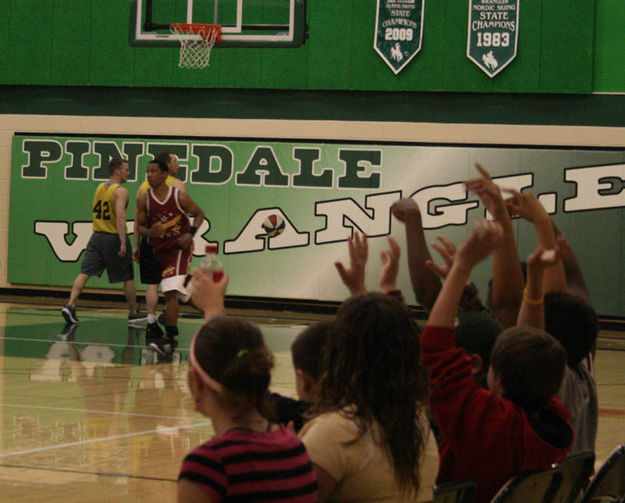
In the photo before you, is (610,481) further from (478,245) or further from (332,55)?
(332,55)

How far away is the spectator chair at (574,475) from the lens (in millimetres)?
3461

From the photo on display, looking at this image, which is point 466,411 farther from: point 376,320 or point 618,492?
point 618,492

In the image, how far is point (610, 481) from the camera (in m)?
3.78

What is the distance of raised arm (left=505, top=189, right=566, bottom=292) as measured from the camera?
13.9 ft

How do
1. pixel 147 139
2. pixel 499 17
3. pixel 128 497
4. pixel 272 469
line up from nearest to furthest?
pixel 272 469 < pixel 128 497 < pixel 499 17 < pixel 147 139

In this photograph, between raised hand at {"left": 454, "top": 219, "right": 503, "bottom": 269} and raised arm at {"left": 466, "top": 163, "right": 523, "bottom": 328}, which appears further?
raised arm at {"left": 466, "top": 163, "right": 523, "bottom": 328}

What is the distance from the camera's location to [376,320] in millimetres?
3045

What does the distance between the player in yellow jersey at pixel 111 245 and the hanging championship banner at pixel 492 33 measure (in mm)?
5229

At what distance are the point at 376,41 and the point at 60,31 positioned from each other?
482 centimetres

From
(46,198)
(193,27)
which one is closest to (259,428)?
(193,27)

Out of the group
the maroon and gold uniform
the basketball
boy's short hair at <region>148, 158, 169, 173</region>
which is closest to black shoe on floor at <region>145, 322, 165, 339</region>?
the maroon and gold uniform

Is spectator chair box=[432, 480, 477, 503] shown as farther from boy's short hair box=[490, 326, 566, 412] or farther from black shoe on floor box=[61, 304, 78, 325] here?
black shoe on floor box=[61, 304, 78, 325]

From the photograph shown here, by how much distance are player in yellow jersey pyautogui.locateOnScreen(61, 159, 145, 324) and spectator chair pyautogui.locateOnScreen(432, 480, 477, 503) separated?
1068cm

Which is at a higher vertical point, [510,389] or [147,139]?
[147,139]
